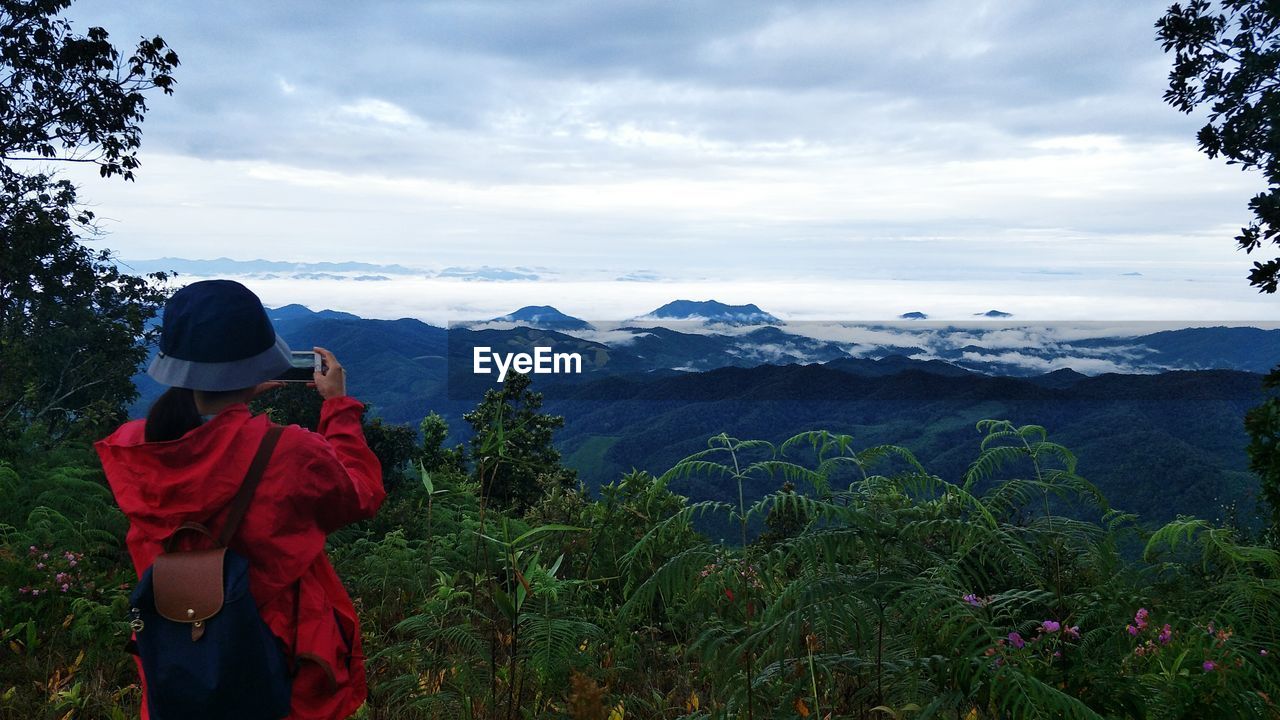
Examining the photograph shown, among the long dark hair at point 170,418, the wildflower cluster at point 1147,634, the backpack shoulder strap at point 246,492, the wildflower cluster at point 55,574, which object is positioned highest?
the long dark hair at point 170,418

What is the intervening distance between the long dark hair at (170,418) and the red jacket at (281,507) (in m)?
0.04

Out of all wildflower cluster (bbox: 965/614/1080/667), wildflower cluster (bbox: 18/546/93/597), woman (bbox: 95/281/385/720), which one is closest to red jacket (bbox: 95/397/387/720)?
woman (bbox: 95/281/385/720)

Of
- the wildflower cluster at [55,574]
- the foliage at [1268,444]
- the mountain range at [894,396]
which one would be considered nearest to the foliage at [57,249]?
the wildflower cluster at [55,574]

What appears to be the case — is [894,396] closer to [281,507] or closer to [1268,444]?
[1268,444]

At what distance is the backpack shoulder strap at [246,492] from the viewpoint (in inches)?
87.3

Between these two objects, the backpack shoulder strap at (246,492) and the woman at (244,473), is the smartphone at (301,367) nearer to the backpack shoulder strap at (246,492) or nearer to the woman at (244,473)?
the woman at (244,473)

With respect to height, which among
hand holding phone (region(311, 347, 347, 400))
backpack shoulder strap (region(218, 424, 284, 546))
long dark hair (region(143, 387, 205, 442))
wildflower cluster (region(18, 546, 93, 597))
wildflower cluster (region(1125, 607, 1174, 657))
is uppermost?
hand holding phone (region(311, 347, 347, 400))

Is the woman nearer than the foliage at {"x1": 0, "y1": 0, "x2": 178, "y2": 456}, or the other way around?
the woman

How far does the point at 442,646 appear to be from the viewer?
193 inches

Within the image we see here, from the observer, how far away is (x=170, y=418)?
7.31ft

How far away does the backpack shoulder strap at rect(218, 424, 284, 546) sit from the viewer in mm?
2217

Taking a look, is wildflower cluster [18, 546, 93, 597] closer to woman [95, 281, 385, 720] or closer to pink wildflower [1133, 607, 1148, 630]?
woman [95, 281, 385, 720]

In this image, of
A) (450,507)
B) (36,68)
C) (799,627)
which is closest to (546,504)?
(450,507)

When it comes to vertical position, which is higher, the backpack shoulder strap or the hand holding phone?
the hand holding phone
